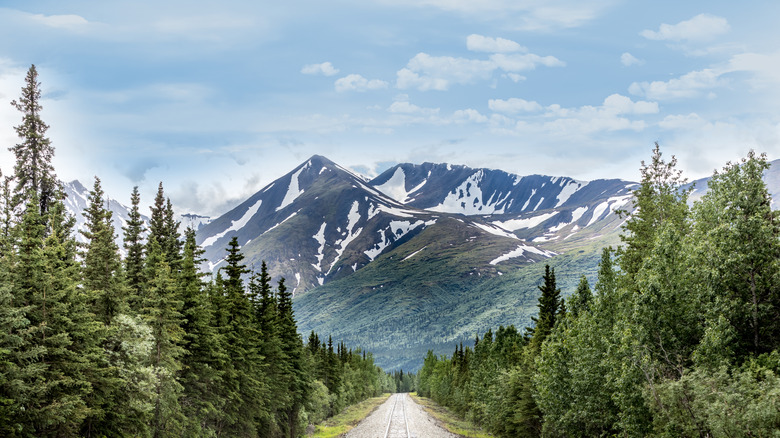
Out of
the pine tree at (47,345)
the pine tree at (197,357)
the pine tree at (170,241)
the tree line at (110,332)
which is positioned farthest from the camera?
the pine tree at (170,241)

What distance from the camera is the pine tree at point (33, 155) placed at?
35094mm

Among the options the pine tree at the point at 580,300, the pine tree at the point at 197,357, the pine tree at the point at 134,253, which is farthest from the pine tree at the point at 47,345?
the pine tree at the point at 580,300

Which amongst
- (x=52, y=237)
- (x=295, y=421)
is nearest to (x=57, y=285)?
(x=52, y=237)

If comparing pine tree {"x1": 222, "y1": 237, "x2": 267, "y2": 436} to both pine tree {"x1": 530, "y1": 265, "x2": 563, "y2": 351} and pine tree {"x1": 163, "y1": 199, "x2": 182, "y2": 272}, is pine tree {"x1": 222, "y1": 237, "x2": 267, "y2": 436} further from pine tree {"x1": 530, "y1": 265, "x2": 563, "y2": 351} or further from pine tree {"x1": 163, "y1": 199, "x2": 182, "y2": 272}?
pine tree {"x1": 530, "y1": 265, "x2": 563, "y2": 351}

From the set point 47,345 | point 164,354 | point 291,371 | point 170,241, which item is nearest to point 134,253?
point 170,241

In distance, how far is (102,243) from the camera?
29.2 m

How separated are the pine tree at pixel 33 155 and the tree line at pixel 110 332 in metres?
0.07

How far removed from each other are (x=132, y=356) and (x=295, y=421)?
119 feet

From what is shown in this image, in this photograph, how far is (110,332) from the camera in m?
25.2

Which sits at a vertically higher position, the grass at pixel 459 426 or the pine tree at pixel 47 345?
the pine tree at pixel 47 345

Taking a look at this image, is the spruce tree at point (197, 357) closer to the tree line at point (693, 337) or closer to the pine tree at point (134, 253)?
the pine tree at point (134, 253)

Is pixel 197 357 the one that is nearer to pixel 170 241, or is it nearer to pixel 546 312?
pixel 170 241

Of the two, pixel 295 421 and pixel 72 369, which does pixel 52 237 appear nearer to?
pixel 72 369

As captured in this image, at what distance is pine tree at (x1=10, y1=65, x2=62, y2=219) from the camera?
35094mm
